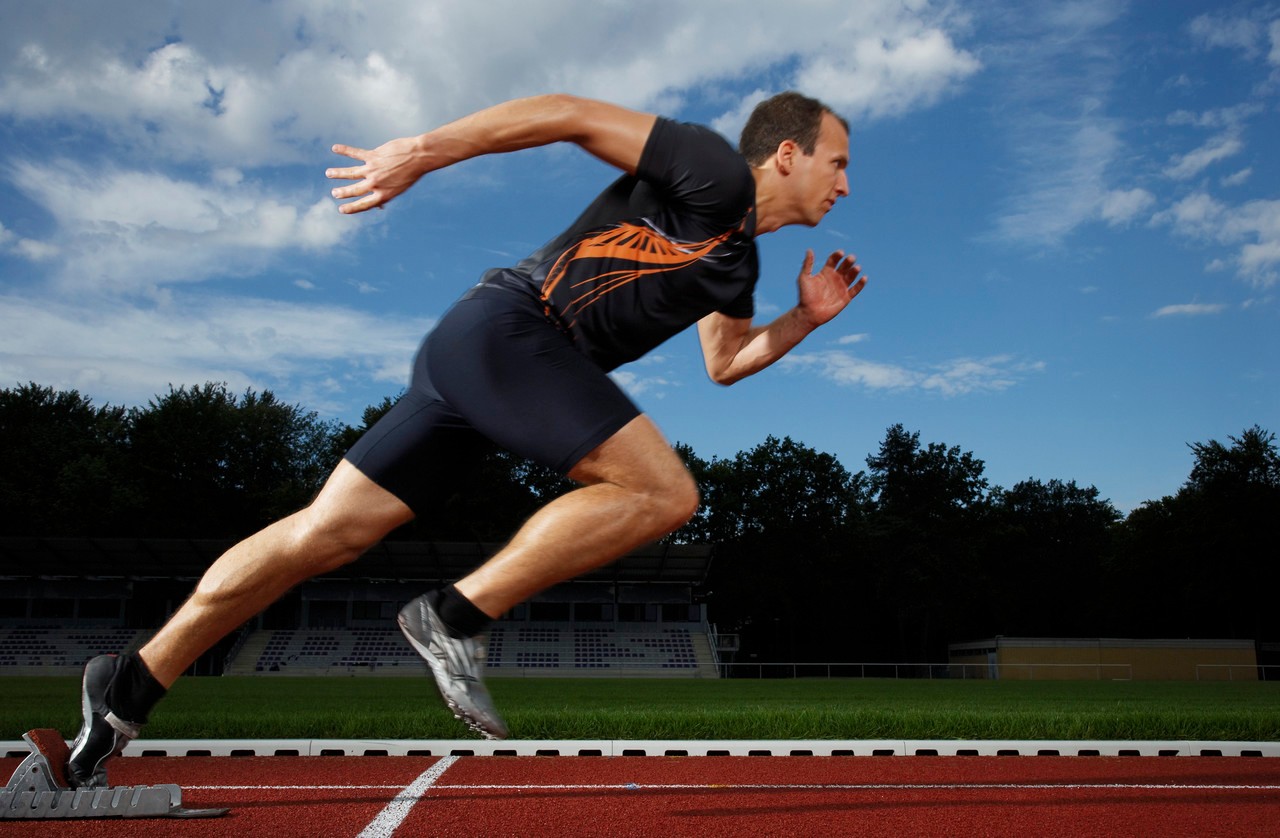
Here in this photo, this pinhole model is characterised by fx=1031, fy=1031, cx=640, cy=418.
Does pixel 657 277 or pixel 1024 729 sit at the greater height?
pixel 657 277

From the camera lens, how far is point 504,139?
275 cm

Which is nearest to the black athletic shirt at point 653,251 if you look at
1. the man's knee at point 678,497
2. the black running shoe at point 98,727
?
the man's knee at point 678,497

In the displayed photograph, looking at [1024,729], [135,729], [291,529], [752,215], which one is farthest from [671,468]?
[1024,729]

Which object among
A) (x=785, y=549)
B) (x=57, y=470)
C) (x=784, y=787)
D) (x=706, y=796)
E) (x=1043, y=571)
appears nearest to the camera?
(x=706, y=796)

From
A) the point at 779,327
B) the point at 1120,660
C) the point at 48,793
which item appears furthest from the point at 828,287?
the point at 1120,660

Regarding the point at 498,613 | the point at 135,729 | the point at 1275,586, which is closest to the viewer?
the point at 498,613

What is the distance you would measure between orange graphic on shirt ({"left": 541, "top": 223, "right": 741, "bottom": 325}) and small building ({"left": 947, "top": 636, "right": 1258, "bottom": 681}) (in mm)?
41510

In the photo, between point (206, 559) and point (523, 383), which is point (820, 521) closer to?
point (206, 559)

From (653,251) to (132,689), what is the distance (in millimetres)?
2325

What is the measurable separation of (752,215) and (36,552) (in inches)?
1867

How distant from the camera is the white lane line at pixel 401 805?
13.0 feet

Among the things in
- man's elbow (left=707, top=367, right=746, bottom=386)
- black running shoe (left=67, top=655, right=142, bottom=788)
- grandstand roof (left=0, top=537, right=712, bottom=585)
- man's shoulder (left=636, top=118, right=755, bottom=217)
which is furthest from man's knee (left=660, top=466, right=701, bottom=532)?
grandstand roof (left=0, top=537, right=712, bottom=585)

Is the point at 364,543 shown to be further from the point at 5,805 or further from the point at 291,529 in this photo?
the point at 5,805

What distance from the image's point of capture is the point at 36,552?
42.7 metres
